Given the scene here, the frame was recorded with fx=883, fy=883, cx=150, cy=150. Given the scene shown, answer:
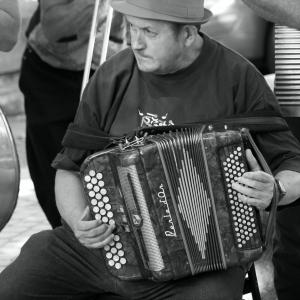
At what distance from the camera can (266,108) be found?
295cm

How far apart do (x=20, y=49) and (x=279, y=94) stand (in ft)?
20.2

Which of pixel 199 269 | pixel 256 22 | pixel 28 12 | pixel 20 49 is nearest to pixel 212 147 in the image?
pixel 199 269

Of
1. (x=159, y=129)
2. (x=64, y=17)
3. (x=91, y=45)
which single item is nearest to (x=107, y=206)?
(x=159, y=129)

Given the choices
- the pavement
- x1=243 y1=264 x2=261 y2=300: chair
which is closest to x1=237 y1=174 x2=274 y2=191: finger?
x1=243 y1=264 x2=261 y2=300: chair

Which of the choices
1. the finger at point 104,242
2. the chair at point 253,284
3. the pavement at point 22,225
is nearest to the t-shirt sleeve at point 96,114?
the finger at point 104,242

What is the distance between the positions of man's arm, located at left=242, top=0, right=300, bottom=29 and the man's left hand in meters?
0.54

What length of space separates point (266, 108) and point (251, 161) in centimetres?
27

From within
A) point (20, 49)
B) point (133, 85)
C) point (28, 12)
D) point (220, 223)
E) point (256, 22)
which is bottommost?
point (20, 49)

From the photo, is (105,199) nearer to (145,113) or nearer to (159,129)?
(159,129)

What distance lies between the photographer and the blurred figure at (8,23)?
351 cm

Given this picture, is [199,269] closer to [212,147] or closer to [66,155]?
[212,147]

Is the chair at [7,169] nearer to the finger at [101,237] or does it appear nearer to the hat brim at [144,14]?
the finger at [101,237]

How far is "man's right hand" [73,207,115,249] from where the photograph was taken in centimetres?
277

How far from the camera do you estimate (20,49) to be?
914 centimetres
